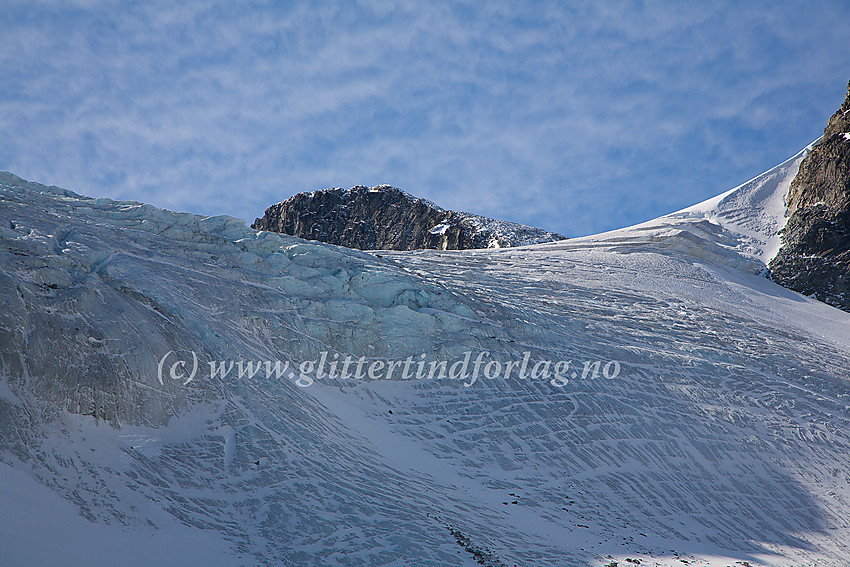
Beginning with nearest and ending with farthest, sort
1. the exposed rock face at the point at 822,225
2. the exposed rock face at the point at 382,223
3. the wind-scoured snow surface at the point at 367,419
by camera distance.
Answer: the wind-scoured snow surface at the point at 367,419
the exposed rock face at the point at 822,225
the exposed rock face at the point at 382,223

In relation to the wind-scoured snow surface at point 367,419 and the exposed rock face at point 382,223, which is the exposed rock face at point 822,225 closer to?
the wind-scoured snow surface at point 367,419

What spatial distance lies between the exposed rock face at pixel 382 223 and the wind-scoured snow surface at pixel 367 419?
130 feet

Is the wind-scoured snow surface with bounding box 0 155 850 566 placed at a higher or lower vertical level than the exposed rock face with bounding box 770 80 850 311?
lower

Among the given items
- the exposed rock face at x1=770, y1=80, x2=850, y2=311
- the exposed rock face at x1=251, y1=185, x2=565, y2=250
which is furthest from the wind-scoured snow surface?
the exposed rock face at x1=251, y1=185, x2=565, y2=250

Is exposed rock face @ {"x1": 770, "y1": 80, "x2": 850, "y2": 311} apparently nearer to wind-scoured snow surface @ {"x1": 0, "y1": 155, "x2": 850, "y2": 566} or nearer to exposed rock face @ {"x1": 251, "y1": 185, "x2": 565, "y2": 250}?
wind-scoured snow surface @ {"x1": 0, "y1": 155, "x2": 850, "y2": 566}

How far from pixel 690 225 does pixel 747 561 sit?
3708cm

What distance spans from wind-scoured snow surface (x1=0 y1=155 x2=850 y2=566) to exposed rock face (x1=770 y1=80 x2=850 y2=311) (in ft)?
66.4

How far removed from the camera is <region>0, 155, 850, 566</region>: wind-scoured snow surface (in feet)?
45.9

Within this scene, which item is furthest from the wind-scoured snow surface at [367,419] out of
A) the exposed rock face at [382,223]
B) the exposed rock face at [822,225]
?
the exposed rock face at [382,223]

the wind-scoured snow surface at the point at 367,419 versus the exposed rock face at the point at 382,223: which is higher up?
the exposed rock face at the point at 382,223

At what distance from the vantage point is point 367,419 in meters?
19.8

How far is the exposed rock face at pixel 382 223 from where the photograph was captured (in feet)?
234

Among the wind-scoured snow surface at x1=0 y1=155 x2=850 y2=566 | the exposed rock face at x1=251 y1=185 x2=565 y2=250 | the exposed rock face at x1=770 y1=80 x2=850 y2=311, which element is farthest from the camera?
the exposed rock face at x1=251 y1=185 x2=565 y2=250

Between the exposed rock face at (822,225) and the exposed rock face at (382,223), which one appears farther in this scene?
the exposed rock face at (382,223)
